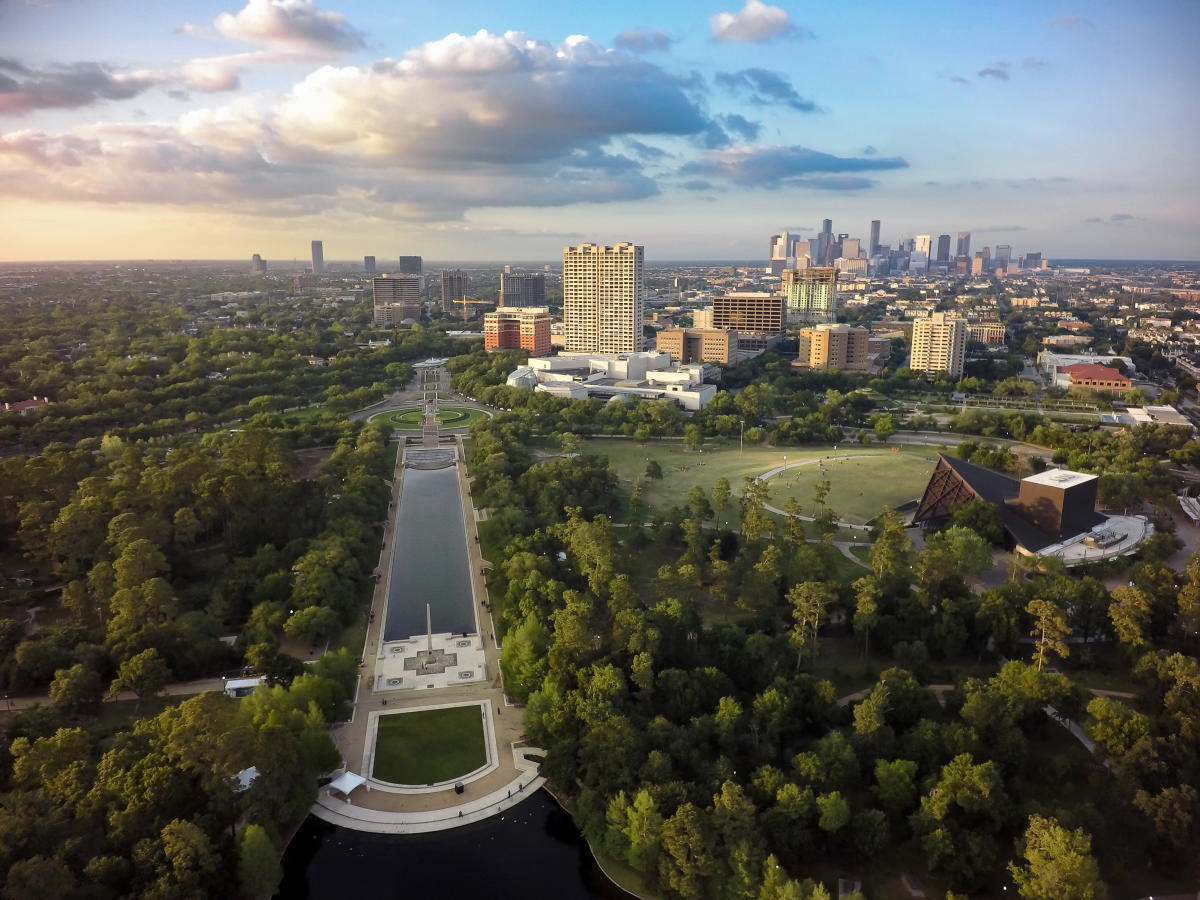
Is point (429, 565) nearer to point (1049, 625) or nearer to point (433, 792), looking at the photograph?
point (433, 792)

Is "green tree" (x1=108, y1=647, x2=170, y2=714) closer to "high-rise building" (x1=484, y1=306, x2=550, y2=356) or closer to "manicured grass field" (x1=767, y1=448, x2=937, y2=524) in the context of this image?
"manicured grass field" (x1=767, y1=448, x2=937, y2=524)

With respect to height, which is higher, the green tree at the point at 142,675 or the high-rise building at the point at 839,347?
the high-rise building at the point at 839,347

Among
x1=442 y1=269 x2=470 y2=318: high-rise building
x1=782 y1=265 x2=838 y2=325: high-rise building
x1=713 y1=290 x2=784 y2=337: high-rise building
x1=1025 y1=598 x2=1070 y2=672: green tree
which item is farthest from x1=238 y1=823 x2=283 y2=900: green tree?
x1=442 y1=269 x2=470 y2=318: high-rise building

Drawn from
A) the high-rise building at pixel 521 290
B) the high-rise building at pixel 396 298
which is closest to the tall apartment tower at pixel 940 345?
the high-rise building at pixel 521 290

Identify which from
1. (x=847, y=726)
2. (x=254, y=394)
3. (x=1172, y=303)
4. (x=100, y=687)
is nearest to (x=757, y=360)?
(x=254, y=394)

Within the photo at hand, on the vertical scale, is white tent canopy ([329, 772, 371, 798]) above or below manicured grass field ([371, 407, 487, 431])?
below

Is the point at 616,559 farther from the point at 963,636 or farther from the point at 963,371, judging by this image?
the point at 963,371

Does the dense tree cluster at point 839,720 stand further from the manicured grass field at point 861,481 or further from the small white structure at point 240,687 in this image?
the manicured grass field at point 861,481
